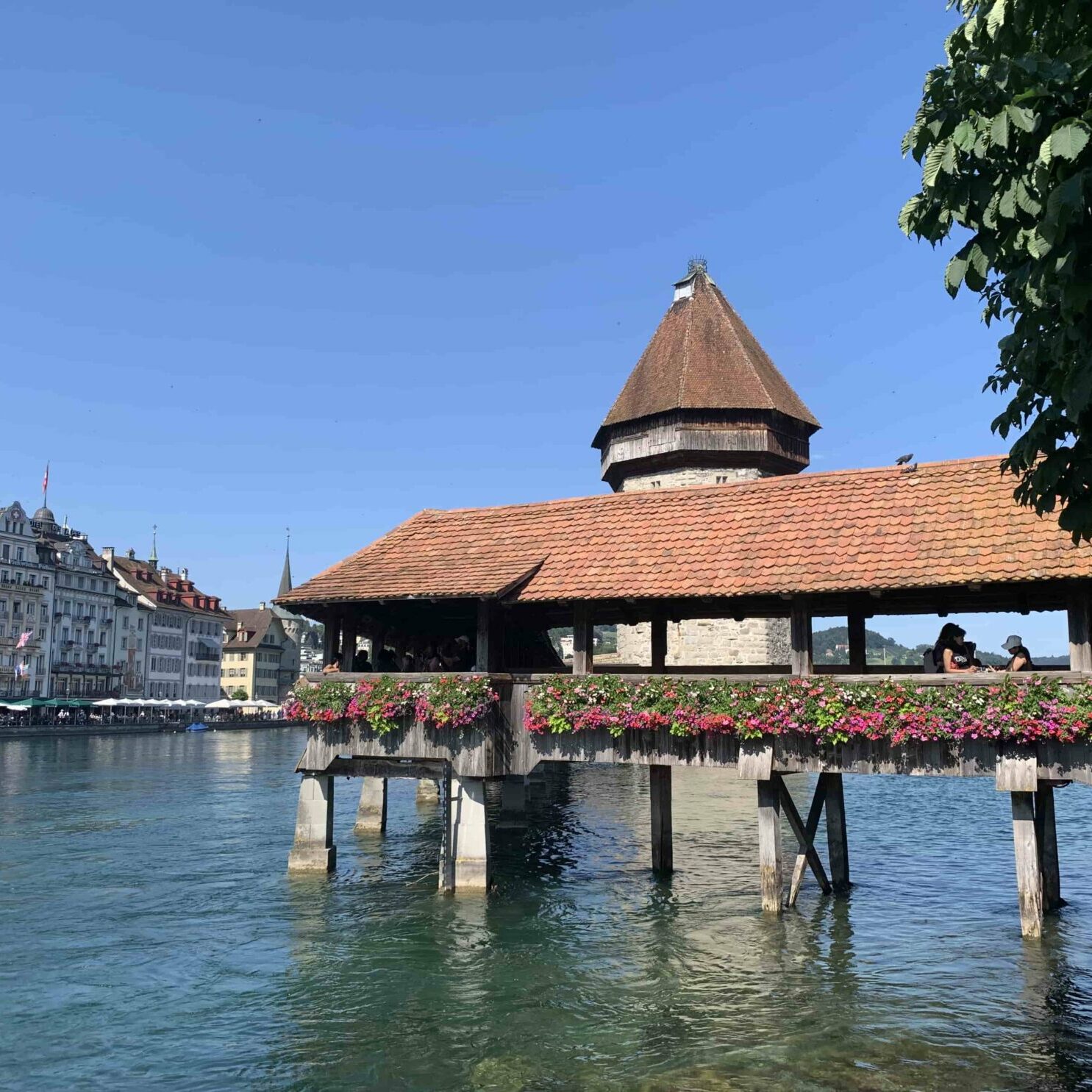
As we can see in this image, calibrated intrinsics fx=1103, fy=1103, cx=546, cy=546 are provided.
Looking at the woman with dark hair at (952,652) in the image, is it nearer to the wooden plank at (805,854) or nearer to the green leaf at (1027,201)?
the wooden plank at (805,854)

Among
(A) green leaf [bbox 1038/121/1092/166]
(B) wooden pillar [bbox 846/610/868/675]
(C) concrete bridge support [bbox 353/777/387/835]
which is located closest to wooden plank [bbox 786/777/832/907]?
(B) wooden pillar [bbox 846/610/868/675]

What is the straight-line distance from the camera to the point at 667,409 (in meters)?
41.9

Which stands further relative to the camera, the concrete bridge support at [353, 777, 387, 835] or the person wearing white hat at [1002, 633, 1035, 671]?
the concrete bridge support at [353, 777, 387, 835]

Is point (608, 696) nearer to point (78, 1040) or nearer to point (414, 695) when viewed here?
point (414, 695)

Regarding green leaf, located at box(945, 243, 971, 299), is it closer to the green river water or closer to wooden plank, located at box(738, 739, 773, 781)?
the green river water

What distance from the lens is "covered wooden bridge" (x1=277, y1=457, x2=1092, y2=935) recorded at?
13.1 metres

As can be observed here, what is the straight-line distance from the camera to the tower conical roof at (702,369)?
138 feet

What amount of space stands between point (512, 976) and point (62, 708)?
66.4m

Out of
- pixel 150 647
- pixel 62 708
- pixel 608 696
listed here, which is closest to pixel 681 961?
pixel 608 696

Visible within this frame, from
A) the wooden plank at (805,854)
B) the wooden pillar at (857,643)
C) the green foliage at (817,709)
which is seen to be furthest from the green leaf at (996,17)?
the wooden plank at (805,854)

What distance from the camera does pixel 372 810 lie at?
25.1m

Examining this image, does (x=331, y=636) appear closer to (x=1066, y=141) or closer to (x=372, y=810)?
(x=372, y=810)

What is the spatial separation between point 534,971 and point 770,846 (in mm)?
3762

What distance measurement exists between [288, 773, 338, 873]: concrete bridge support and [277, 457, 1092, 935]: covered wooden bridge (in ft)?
0.12
